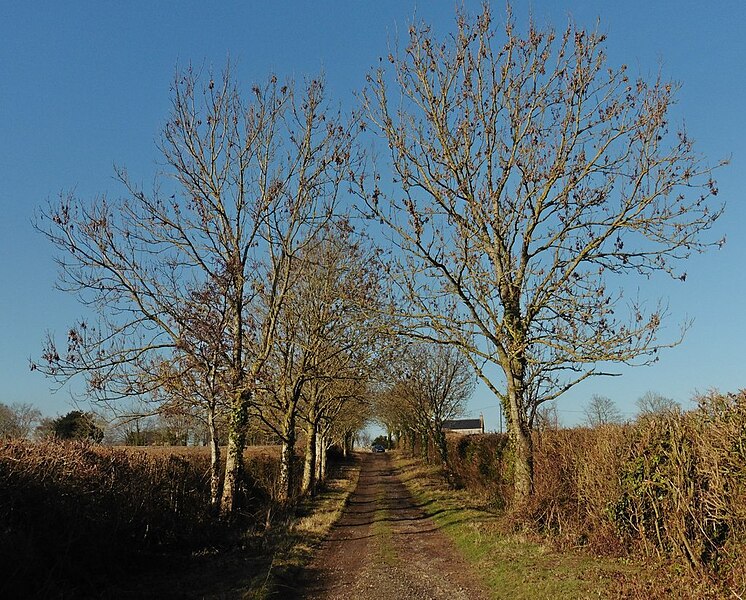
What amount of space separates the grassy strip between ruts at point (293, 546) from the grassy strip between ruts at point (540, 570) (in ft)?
10.5

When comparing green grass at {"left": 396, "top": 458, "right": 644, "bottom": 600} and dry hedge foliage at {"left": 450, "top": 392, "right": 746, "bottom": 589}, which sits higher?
dry hedge foliage at {"left": 450, "top": 392, "right": 746, "bottom": 589}

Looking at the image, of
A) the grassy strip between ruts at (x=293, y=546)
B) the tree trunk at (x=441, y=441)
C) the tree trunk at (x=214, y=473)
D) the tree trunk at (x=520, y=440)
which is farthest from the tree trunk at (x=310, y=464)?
the tree trunk at (x=520, y=440)

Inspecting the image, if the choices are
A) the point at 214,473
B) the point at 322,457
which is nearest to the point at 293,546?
the point at 214,473

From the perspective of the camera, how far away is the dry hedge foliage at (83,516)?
741 centimetres

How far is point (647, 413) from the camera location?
30.3ft

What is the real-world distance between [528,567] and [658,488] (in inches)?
98.6

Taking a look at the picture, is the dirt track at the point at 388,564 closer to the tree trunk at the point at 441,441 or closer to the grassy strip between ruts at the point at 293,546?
the grassy strip between ruts at the point at 293,546

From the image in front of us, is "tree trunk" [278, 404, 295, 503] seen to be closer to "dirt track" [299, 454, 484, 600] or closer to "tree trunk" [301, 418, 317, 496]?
"dirt track" [299, 454, 484, 600]

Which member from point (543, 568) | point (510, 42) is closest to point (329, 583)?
point (543, 568)

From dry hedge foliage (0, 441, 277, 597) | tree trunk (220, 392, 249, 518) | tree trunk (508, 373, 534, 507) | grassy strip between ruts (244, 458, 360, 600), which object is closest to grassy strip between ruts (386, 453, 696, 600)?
tree trunk (508, 373, 534, 507)

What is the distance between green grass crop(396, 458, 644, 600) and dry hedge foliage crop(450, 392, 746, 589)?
612 millimetres

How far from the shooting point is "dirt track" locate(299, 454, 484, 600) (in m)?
8.99

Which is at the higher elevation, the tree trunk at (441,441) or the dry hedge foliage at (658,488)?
the tree trunk at (441,441)

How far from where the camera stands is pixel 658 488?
8469 mm
